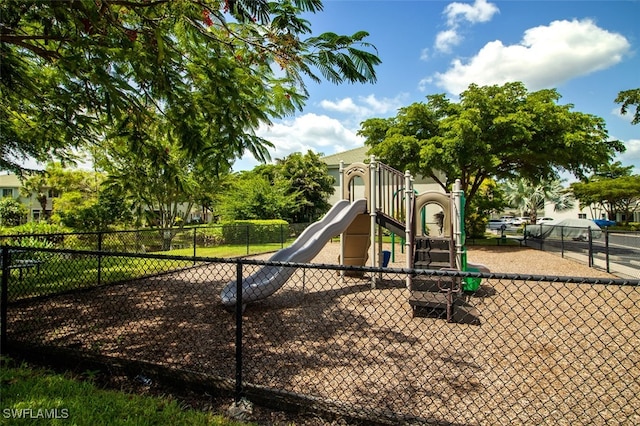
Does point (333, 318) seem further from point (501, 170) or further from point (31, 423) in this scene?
point (501, 170)

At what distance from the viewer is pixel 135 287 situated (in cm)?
712

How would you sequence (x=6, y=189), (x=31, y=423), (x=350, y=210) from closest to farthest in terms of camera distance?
(x=31, y=423) → (x=350, y=210) → (x=6, y=189)

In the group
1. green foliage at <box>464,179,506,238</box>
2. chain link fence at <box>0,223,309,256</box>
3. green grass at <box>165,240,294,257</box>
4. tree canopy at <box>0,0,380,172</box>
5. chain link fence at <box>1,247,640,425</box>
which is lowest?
chain link fence at <box>1,247,640,425</box>

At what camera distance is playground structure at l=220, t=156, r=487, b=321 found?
538cm

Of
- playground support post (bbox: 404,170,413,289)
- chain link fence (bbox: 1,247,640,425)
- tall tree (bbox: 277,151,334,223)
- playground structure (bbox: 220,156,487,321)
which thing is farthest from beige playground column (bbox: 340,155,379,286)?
tall tree (bbox: 277,151,334,223)

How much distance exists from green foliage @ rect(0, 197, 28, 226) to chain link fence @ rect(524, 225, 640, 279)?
39.0 metres

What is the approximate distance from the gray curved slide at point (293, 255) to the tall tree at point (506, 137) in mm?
7484

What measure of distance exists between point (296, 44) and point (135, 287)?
6.09 m

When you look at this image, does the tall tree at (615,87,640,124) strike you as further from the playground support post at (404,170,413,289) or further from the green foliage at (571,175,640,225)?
the green foliage at (571,175,640,225)

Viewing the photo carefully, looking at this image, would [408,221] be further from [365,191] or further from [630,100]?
[630,100]

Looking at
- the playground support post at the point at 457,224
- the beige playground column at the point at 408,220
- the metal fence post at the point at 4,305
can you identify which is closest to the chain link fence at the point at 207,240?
the beige playground column at the point at 408,220

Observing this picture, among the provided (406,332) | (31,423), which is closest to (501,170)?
(406,332)

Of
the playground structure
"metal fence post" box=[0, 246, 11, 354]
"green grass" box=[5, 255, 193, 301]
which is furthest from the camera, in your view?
"green grass" box=[5, 255, 193, 301]

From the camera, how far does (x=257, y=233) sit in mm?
16406
